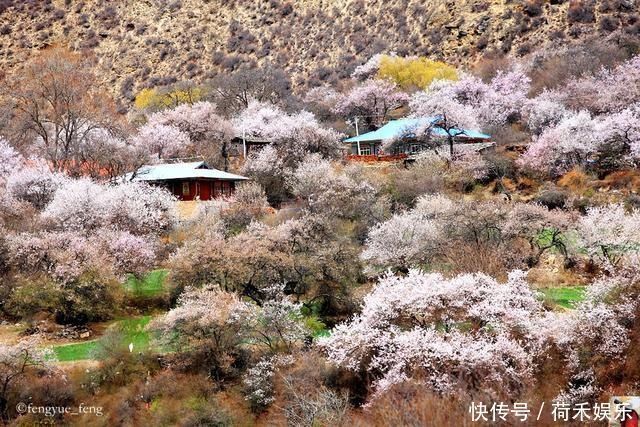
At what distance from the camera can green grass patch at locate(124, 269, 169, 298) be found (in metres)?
30.8

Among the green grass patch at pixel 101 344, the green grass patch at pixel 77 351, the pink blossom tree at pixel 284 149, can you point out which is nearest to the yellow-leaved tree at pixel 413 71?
the pink blossom tree at pixel 284 149

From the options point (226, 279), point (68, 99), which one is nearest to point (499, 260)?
point (226, 279)

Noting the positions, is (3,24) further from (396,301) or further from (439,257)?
(396,301)

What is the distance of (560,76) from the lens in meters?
60.7

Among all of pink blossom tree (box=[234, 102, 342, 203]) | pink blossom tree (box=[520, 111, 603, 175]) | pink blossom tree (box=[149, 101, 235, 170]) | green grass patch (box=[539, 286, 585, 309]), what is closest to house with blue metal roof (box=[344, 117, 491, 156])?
pink blossom tree (box=[234, 102, 342, 203])

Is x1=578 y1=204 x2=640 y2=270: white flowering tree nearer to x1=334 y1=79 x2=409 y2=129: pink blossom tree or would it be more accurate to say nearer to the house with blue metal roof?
the house with blue metal roof

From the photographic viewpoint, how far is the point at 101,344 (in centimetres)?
2330

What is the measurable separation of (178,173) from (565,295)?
26.5 m

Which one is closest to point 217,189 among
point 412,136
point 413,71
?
point 412,136

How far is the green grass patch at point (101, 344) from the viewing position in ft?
78.1

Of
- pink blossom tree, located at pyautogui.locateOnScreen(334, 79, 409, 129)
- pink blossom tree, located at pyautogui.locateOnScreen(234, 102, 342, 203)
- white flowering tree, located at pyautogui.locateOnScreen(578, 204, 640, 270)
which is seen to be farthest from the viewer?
pink blossom tree, located at pyautogui.locateOnScreen(334, 79, 409, 129)

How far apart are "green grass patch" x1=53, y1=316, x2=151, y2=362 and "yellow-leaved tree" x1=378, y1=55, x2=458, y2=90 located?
48430mm

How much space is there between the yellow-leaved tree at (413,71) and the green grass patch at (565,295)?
4267 cm

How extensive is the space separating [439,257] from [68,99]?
27280 mm
